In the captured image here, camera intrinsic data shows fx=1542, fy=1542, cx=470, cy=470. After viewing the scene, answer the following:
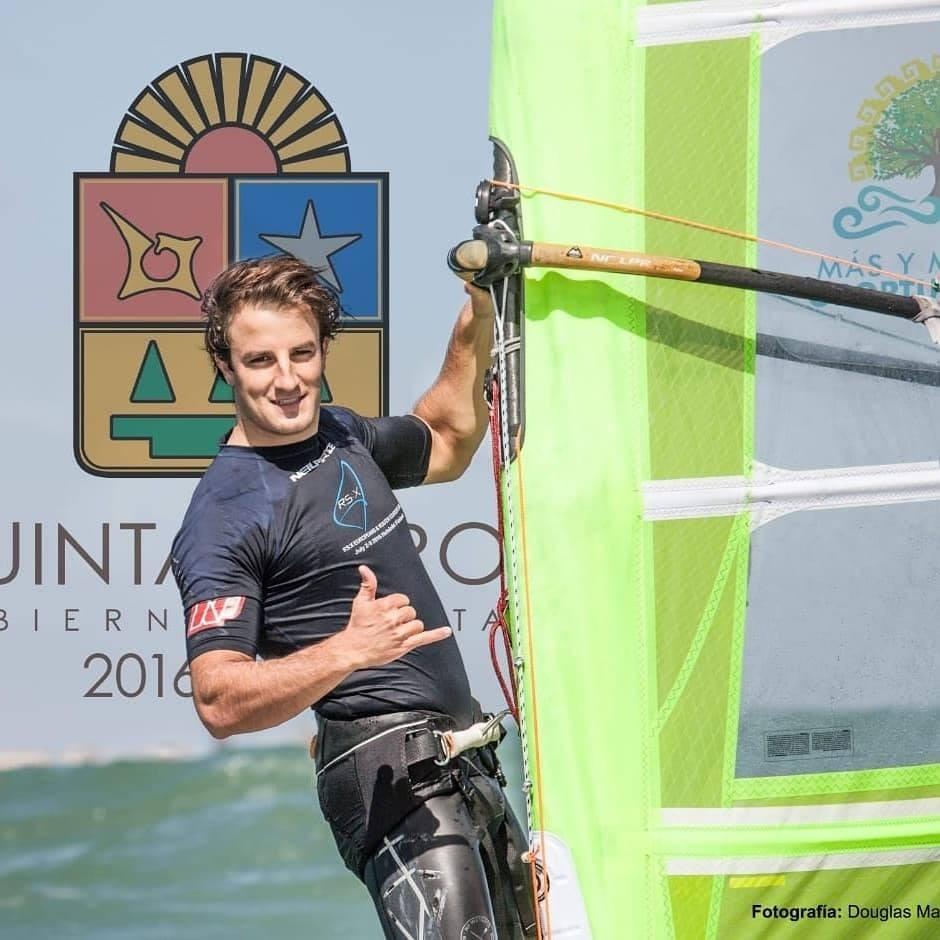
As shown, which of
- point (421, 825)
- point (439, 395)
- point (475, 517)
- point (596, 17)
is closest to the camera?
point (596, 17)

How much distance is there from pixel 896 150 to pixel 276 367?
78 centimetres

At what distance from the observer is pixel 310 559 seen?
190 centimetres

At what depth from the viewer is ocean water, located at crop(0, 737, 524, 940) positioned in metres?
3.86

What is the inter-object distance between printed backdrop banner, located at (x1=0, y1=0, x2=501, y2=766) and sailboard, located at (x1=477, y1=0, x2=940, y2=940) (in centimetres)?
207

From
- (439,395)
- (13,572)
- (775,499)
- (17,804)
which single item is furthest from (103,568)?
(775,499)

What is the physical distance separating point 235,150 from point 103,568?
1.10 metres

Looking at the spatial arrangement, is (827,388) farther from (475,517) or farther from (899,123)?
(475,517)

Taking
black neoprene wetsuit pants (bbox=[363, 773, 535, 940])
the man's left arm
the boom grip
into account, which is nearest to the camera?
the boom grip

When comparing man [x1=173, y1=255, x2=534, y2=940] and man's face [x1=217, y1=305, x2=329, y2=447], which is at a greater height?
man's face [x1=217, y1=305, x2=329, y2=447]

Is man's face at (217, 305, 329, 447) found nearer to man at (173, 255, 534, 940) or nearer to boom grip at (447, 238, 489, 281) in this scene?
man at (173, 255, 534, 940)

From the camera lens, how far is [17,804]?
3.86 m

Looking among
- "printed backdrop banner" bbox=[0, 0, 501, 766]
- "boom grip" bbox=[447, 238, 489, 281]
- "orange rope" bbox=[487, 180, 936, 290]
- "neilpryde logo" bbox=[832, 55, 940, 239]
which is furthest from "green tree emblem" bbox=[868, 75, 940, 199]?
"printed backdrop banner" bbox=[0, 0, 501, 766]

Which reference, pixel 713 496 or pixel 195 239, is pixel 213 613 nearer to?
pixel 713 496

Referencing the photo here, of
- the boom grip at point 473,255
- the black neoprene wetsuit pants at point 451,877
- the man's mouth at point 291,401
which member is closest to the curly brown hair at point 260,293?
the man's mouth at point 291,401
